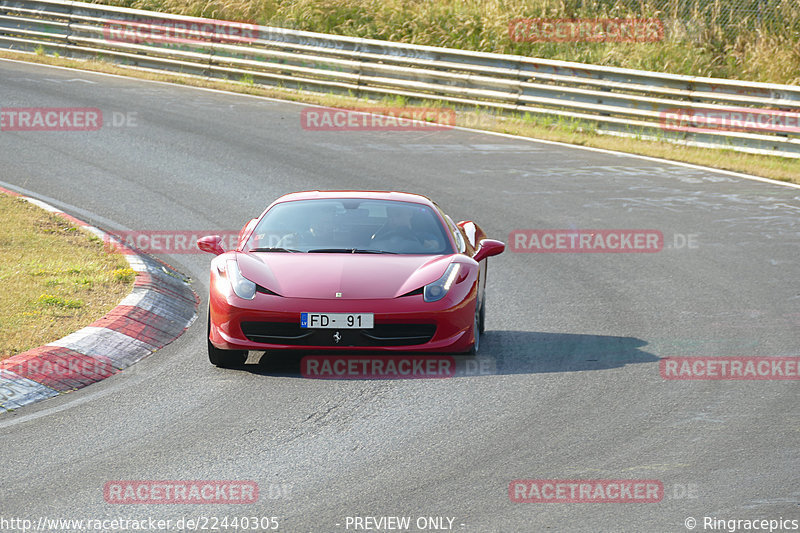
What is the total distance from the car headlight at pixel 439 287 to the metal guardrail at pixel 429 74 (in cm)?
1158

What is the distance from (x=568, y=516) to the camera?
5559 millimetres

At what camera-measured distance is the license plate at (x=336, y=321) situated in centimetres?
811

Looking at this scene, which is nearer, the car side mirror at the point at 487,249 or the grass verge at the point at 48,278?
the grass verge at the point at 48,278

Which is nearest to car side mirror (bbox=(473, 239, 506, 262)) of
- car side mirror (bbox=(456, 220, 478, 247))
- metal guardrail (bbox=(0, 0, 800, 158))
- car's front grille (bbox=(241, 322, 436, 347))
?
car side mirror (bbox=(456, 220, 478, 247))

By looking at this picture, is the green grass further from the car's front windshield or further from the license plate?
the license plate

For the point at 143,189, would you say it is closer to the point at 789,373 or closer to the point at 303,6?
the point at 789,373

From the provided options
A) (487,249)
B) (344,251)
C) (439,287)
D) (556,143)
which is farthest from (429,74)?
(439,287)

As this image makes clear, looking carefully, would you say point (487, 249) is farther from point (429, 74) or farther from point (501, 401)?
point (429, 74)

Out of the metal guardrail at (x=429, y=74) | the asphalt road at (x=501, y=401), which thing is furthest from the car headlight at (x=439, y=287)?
the metal guardrail at (x=429, y=74)

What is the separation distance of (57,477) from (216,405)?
1.54m

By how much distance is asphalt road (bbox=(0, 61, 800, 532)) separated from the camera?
578 cm

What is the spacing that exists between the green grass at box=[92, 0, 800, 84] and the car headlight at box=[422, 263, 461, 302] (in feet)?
50.6

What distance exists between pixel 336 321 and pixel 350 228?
1495 mm

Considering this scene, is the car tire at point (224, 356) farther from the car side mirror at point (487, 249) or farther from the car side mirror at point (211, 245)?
the car side mirror at point (487, 249)
